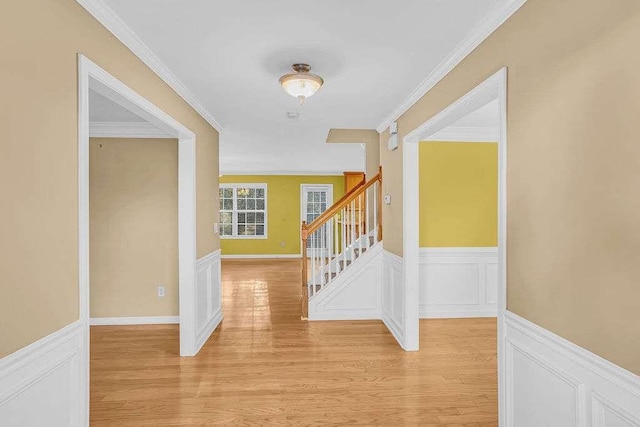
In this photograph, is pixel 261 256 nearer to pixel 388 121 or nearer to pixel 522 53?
pixel 388 121

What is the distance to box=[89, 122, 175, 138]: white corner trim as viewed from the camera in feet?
13.8

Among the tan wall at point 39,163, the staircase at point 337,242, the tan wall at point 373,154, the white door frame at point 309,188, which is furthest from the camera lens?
the white door frame at point 309,188

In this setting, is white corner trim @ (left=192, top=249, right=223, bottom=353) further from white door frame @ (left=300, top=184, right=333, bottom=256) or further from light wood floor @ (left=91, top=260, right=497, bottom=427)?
white door frame @ (left=300, top=184, right=333, bottom=256)

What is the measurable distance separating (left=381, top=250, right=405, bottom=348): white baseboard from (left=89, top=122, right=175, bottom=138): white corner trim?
3.21m

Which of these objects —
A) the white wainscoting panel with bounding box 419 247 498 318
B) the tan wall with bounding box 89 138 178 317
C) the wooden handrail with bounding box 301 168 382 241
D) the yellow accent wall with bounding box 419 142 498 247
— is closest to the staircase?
the wooden handrail with bounding box 301 168 382 241

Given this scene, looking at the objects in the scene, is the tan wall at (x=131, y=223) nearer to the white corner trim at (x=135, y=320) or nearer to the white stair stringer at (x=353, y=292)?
the white corner trim at (x=135, y=320)

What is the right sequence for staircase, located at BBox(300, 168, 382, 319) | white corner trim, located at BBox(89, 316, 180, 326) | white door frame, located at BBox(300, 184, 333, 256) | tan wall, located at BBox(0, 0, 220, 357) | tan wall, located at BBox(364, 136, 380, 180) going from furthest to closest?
white door frame, located at BBox(300, 184, 333, 256)
tan wall, located at BBox(364, 136, 380, 180)
staircase, located at BBox(300, 168, 382, 319)
white corner trim, located at BBox(89, 316, 180, 326)
tan wall, located at BBox(0, 0, 220, 357)

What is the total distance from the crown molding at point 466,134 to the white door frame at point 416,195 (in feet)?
3.94

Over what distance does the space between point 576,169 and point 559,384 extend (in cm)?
93

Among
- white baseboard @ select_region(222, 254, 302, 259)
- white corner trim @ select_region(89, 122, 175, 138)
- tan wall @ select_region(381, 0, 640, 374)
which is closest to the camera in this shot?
tan wall @ select_region(381, 0, 640, 374)

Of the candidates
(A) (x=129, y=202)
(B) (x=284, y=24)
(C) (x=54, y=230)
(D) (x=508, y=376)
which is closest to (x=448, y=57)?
(B) (x=284, y=24)

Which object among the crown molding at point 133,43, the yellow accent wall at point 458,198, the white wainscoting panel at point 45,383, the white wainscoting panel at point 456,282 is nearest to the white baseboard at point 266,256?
the white wainscoting panel at point 456,282

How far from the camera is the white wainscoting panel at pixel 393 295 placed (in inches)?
145

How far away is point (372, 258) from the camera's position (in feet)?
14.7
